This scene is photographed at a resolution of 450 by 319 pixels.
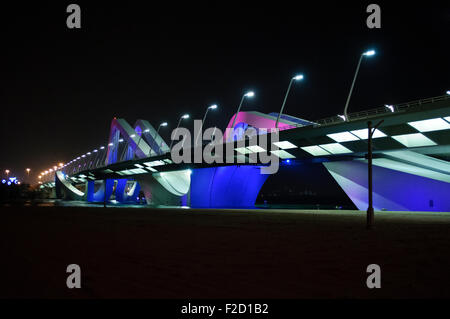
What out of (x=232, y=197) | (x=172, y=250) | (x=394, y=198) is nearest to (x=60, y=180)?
(x=232, y=197)

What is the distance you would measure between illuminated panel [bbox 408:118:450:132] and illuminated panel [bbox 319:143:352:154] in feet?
27.6

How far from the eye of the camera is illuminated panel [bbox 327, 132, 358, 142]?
3338 cm

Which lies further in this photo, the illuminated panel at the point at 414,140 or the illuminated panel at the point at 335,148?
Result: the illuminated panel at the point at 335,148

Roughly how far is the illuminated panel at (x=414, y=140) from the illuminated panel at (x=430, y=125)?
3.95ft

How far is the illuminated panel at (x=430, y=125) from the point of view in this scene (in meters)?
26.8

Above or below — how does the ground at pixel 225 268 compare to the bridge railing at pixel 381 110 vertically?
below

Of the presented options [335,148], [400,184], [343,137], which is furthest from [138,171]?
[400,184]

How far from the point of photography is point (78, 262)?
322 inches

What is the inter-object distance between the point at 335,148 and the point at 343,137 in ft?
9.69

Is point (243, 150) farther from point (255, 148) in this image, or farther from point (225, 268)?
point (225, 268)

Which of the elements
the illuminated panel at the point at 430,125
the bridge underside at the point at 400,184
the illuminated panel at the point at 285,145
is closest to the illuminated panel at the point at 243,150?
the illuminated panel at the point at 285,145

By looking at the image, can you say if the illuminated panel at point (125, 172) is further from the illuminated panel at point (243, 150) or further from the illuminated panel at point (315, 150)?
the illuminated panel at point (315, 150)

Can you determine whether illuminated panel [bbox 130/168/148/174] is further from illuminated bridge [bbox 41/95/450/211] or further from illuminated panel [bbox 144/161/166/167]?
illuminated bridge [bbox 41/95/450/211]
